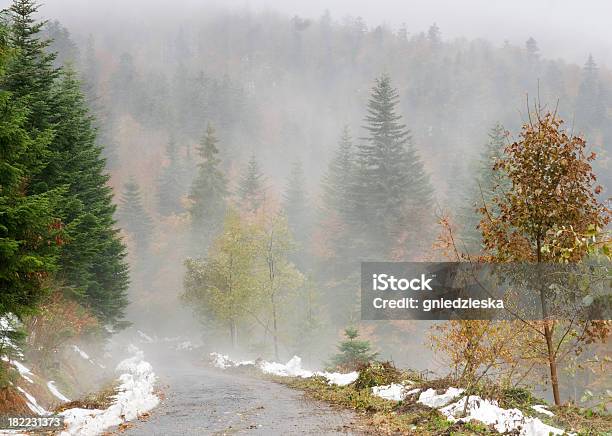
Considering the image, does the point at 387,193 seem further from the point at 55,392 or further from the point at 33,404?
the point at 33,404

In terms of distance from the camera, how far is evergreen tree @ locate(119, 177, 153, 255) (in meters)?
73.8

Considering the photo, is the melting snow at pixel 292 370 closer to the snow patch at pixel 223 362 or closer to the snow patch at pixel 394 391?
the snow patch at pixel 223 362

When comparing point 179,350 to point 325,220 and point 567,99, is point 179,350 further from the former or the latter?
point 567,99

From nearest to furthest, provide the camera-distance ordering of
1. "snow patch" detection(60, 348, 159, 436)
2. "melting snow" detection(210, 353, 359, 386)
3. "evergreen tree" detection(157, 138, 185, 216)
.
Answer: "snow patch" detection(60, 348, 159, 436), "melting snow" detection(210, 353, 359, 386), "evergreen tree" detection(157, 138, 185, 216)

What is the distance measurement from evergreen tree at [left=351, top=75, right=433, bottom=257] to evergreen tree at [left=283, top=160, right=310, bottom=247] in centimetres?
1196

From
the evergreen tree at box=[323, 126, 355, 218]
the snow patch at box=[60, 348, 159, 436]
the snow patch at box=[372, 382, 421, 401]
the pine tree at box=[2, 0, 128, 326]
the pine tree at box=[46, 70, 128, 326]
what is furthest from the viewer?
the evergreen tree at box=[323, 126, 355, 218]

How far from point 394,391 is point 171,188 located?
2933 inches

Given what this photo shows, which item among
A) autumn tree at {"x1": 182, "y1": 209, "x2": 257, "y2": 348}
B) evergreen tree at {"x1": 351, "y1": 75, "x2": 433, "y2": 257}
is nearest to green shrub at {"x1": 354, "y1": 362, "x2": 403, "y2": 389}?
autumn tree at {"x1": 182, "y1": 209, "x2": 257, "y2": 348}

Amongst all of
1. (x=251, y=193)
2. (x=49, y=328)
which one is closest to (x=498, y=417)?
(x=49, y=328)

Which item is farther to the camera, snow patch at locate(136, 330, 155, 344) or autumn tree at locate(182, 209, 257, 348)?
snow patch at locate(136, 330, 155, 344)

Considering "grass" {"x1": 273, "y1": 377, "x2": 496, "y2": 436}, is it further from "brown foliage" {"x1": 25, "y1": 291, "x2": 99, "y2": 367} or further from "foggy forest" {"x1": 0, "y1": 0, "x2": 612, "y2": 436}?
"brown foliage" {"x1": 25, "y1": 291, "x2": 99, "y2": 367}

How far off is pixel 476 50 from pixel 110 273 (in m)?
144

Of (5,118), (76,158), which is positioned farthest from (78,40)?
(5,118)

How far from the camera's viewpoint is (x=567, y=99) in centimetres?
11469
